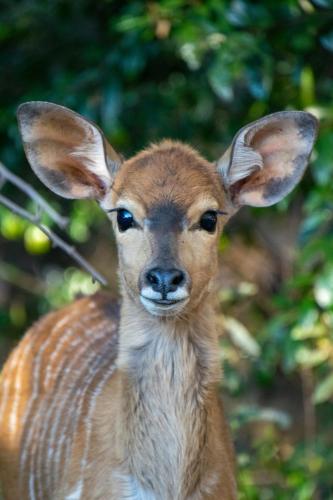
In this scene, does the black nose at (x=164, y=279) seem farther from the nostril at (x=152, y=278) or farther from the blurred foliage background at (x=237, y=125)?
the blurred foliage background at (x=237, y=125)

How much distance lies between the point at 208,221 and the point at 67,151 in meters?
0.74

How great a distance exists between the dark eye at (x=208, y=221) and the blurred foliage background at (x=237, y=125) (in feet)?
3.76

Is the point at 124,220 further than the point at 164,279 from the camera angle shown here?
Yes

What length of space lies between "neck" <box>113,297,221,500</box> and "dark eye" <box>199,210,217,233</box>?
0.30 meters

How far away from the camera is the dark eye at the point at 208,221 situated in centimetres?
476

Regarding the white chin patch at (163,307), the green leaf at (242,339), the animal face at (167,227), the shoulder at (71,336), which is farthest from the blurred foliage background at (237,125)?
the white chin patch at (163,307)

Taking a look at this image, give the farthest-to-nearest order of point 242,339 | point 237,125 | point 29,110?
point 237,125 < point 242,339 < point 29,110

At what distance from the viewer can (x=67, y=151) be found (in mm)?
5160

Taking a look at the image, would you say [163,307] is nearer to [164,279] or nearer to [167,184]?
[164,279]

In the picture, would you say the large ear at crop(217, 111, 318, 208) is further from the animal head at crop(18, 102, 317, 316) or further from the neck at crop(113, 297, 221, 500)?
the neck at crop(113, 297, 221, 500)

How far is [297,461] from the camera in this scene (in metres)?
6.80

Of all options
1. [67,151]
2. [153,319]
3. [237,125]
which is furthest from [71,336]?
[237,125]

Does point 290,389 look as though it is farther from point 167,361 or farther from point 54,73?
point 167,361

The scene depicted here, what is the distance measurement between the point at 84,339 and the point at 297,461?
1.64 m
